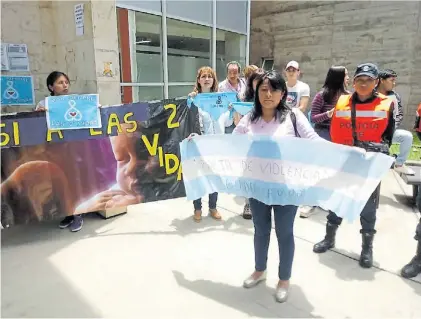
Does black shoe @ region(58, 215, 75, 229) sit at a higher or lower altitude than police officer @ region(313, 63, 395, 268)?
lower

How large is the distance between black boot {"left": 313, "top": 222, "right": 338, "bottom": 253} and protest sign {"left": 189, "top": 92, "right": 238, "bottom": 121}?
5.52 ft

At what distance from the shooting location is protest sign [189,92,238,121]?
3877 millimetres

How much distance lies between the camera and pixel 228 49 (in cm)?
855

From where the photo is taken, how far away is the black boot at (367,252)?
9.70 ft

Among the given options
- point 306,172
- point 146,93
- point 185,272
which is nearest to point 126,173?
point 185,272

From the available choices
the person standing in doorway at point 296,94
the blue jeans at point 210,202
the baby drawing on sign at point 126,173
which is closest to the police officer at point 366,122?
the person standing in doorway at point 296,94

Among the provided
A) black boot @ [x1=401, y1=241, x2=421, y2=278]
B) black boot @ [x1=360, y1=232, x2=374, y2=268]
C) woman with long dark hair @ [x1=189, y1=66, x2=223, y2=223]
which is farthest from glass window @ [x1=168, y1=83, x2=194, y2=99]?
black boot @ [x1=401, y1=241, x2=421, y2=278]

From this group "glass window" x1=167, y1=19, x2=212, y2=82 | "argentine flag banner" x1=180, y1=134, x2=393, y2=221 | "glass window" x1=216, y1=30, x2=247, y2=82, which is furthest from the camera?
"glass window" x1=216, y1=30, x2=247, y2=82

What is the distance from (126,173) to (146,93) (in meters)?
3.05

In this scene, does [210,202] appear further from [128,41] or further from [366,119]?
[128,41]

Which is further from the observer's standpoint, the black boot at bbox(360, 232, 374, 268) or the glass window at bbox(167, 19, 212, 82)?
the glass window at bbox(167, 19, 212, 82)

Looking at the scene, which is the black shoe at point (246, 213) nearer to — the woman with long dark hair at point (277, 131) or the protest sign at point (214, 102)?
the protest sign at point (214, 102)

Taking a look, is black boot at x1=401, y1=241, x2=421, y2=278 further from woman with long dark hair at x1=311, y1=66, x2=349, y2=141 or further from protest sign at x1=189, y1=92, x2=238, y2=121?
protest sign at x1=189, y1=92, x2=238, y2=121

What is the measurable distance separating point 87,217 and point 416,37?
31.7ft
